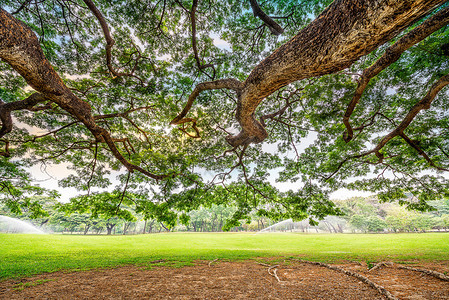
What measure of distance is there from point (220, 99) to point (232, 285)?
6.20 meters

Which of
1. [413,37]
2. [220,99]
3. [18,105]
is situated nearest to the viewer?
A: [413,37]

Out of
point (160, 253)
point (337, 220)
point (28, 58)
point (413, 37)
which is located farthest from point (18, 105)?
point (337, 220)

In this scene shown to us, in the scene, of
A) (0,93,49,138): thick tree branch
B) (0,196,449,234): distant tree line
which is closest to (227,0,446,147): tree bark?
(0,93,49,138): thick tree branch

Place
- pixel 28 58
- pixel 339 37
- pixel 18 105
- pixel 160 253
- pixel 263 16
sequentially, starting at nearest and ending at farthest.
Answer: pixel 339 37 < pixel 28 58 < pixel 18 105 < pixel 263 16 < pixel 160 253

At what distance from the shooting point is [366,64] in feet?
16.7

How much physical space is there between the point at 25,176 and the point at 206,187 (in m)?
8.47

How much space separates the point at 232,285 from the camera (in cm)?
411

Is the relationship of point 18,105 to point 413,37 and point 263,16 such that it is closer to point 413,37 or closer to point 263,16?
point 263,16

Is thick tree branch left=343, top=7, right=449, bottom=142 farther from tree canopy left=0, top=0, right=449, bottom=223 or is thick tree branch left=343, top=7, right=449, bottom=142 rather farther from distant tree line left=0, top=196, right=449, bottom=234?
distant tree line left=0, top=196, right=449, bottom=234

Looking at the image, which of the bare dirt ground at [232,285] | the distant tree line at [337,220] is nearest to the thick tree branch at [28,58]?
the bare dirt ground at [232,285]

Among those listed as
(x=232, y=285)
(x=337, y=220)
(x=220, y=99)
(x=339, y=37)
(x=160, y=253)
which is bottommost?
(x=160, y=253)

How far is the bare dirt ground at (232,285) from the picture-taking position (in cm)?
346

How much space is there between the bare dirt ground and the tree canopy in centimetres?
211

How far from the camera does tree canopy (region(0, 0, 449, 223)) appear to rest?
2.69 m
